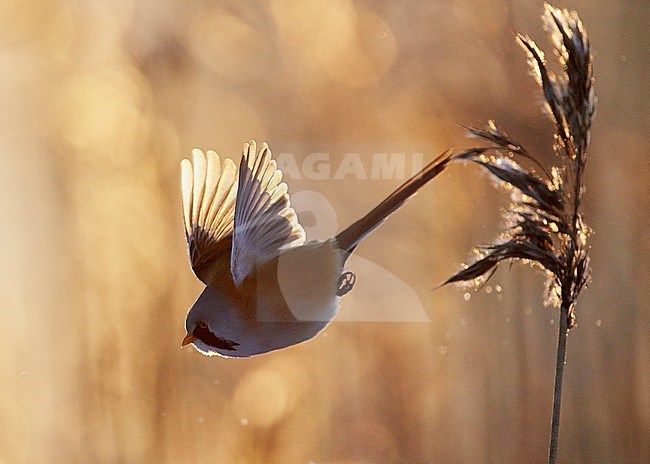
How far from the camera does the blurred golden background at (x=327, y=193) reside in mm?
763

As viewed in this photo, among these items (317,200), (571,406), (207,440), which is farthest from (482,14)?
(207,440)

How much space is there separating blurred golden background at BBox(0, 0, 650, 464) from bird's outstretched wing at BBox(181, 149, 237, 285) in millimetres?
30

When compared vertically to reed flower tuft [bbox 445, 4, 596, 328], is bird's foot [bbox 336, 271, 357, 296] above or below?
below

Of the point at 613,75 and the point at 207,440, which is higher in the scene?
the point at 613,75

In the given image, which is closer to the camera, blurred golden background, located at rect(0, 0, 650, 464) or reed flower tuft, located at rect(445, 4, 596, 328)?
reed flower tuft, located at rect(445, 4, 596, 328)

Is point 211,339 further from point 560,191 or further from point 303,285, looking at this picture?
point 560,191

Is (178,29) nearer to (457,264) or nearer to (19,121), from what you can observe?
(19,121)

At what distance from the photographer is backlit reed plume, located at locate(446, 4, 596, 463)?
2.03 feet

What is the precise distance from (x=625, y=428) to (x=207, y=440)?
0.51 meters

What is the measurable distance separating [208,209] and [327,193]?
140 millimetres

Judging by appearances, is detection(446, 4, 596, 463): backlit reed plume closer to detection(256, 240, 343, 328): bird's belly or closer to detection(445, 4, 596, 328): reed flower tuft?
detection(445, 4, 596, 328): reed flower tuft

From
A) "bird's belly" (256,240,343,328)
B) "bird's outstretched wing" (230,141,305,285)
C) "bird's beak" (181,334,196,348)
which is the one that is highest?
"bird's outstretched wing" (230,141,305,285)

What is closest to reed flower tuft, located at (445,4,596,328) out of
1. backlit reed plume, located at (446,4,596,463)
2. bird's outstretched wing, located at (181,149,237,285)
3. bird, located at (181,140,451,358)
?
backlit reed plume, located at (446,4,596,463)

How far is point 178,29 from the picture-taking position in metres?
0.78
